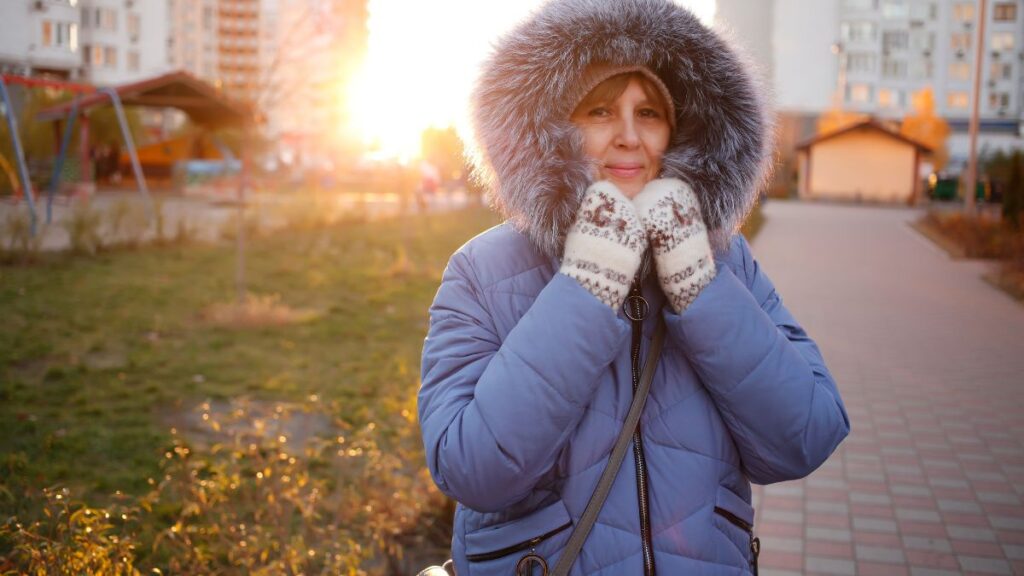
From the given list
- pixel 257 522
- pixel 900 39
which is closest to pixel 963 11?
pixel 900 39

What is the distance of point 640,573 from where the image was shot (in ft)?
5.83

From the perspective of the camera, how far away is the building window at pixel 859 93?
85750 mm

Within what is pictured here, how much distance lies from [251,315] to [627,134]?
765 cm

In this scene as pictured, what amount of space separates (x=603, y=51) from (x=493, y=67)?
0.25 m

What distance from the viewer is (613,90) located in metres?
2.11

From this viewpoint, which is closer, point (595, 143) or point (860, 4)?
point (595, 143)

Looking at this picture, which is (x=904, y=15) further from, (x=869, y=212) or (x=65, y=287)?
(x=65, y=287)

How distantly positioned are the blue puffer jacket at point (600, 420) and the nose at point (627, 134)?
0.32 metres

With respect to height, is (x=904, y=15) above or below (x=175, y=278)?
above

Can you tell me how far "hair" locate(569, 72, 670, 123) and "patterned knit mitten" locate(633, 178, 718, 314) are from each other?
0.31 metres

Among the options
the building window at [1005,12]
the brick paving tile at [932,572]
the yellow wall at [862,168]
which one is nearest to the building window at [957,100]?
the building window at [1005,12]

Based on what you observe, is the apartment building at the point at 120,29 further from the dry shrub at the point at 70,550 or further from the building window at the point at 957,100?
the building window at the point at 957,100

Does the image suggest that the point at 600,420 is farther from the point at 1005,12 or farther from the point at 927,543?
the point at 1005,12

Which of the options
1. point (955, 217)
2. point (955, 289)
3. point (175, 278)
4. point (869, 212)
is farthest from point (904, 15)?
point (175, 278)
